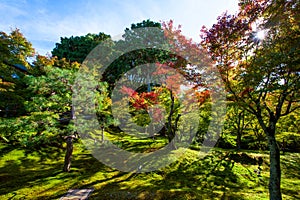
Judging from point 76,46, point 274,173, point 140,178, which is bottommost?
point 140,178

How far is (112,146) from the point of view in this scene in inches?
406

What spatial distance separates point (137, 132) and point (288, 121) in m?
12.3

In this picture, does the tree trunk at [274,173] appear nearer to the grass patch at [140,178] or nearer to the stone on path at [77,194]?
the grass patch at [140,178]

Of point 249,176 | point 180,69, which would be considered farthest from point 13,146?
point 249,176

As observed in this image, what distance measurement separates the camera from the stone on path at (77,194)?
14.6ft

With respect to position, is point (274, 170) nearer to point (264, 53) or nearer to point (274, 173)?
point (274, 173)

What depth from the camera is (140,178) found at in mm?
6430

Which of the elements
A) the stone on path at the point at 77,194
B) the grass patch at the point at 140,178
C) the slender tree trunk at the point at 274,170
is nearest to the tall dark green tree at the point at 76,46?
the grass patch at the point at 140,178

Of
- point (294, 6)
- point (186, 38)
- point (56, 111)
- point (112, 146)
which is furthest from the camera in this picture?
point (112, 146)

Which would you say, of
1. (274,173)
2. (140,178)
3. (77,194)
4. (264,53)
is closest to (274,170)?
(274,173)

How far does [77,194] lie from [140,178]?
248 cm

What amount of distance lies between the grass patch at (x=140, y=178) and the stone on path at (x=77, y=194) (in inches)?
7.3

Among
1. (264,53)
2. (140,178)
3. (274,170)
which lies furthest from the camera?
(140,178)

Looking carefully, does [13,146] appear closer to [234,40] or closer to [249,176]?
[234,40]
